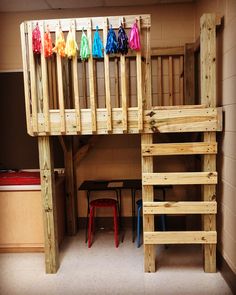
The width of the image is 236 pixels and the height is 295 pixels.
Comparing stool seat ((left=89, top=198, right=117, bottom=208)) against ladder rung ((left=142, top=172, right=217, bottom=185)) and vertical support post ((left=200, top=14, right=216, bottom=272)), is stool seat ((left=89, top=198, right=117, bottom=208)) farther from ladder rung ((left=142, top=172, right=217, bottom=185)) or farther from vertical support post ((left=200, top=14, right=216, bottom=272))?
vertical support post ((left=200, top=14, right=216, bottom=272))

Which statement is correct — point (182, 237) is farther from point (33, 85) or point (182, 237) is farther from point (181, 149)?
point (33, 85)

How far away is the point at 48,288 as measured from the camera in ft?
8.24

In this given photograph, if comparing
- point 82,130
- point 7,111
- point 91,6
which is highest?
point 91,6

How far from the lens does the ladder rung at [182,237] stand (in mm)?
2584

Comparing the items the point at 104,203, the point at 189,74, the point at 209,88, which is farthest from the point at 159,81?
the point at 104,203

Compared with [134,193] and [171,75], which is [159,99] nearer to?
[171,75]

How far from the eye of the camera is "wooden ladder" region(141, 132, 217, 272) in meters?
2.55

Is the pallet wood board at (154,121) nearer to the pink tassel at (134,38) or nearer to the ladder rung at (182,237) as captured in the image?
the pink tassel at (134,38)

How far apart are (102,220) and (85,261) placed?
94cm

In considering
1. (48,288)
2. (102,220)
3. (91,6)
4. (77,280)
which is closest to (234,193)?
(77,280)

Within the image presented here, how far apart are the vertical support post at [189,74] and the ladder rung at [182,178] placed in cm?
122

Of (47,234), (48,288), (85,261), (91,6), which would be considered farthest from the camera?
(91,6)

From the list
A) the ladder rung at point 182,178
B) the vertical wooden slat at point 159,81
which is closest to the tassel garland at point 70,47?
the ladder rung at point 182,178

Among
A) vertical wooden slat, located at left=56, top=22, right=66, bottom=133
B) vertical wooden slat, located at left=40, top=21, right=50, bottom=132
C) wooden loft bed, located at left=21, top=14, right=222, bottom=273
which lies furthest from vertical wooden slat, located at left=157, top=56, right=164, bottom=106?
vertical wooden slat, located at left=40, top=21, right=50, bottom=132
